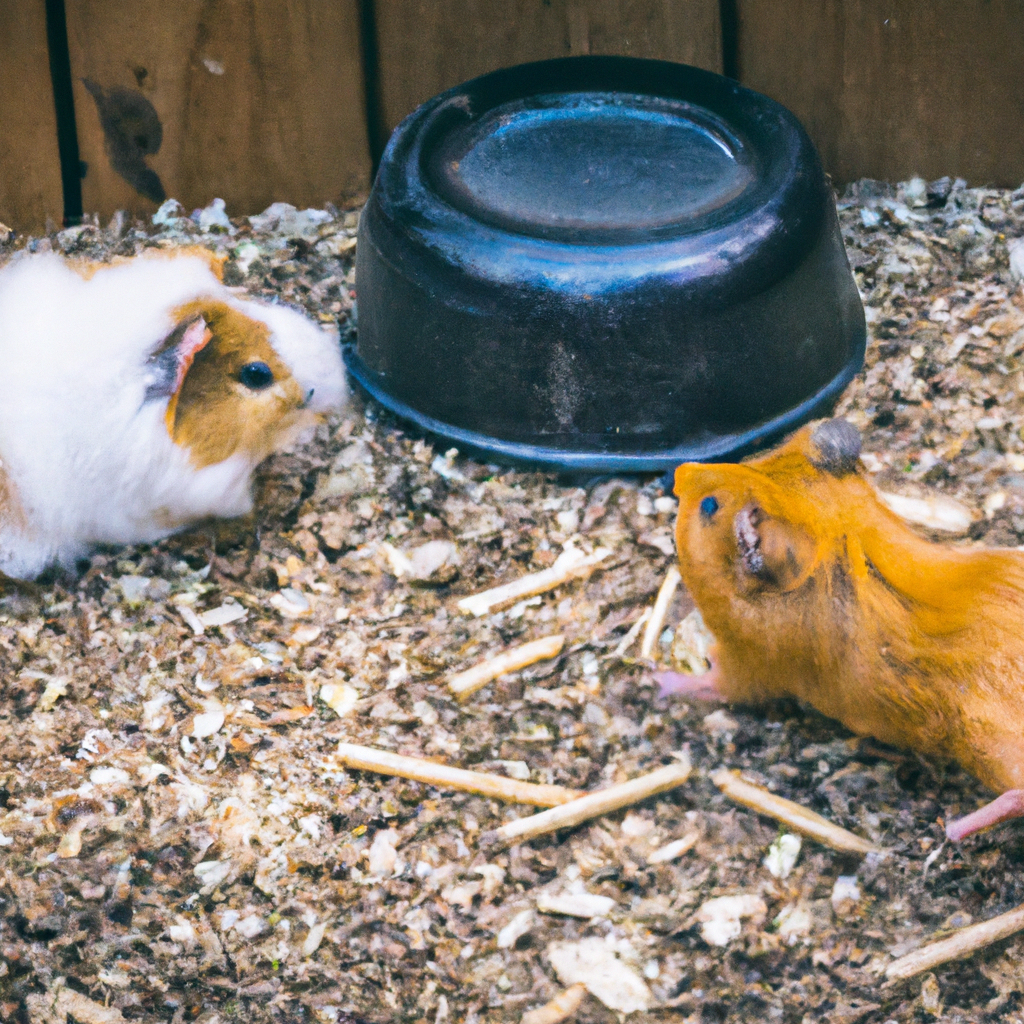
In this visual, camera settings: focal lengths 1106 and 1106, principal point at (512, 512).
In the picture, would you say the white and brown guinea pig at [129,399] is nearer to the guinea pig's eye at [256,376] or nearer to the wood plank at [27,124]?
the guinea pig's eye at [256,376]

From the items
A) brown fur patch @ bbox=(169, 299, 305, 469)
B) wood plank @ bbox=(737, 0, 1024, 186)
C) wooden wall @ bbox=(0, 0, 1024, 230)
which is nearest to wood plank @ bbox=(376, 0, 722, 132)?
wooden wall @ bbox=(0, 0, 1024, 230)

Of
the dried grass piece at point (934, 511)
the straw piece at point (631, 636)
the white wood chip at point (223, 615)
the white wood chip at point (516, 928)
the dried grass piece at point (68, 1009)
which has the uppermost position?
the dried grass piece at point (934, 511)

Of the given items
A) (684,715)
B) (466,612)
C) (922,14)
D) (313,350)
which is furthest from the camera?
(922,14)

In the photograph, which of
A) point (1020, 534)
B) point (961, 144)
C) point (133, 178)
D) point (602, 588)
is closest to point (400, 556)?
point (602, 588)

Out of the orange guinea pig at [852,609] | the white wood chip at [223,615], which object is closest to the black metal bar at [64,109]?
the white wood chip at [223,615]

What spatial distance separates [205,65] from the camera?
214cm

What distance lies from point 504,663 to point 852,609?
481 mm

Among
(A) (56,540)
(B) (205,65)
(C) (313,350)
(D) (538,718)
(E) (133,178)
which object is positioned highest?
(B) (205,65)

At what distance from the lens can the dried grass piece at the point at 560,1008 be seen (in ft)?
3.67

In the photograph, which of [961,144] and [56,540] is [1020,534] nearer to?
[961,144]

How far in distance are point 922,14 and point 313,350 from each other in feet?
4.36

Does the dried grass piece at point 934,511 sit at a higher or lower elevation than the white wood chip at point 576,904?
higher

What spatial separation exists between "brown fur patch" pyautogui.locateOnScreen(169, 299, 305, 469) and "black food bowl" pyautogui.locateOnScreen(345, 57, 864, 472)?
0.17 meters

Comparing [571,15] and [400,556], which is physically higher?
[571,15]
